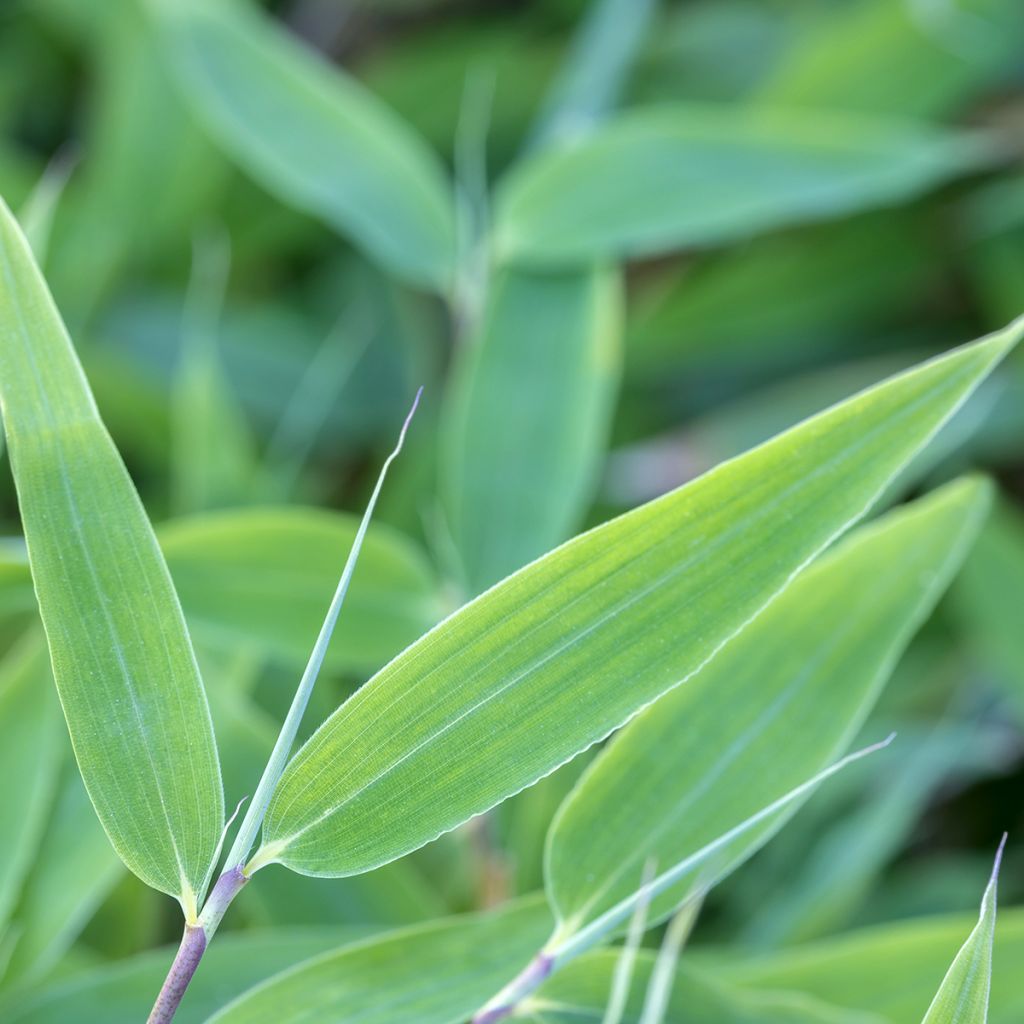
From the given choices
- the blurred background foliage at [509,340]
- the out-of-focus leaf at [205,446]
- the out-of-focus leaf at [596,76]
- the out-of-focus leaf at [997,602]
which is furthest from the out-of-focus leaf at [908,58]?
the out-of-focus leaf at [205,446]

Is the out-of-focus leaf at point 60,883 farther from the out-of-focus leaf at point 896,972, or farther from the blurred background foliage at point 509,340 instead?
the out-of-focus leaf at point 896,972

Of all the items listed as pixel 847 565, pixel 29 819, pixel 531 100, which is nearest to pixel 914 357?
pixel 531 100

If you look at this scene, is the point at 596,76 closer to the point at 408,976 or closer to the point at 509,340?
the point at 509,340

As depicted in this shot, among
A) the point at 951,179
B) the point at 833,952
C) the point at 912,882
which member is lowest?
the point at 912,882

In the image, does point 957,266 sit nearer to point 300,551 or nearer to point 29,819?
point 300,551

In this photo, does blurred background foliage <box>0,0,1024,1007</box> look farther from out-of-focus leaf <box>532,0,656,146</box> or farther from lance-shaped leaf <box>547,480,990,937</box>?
lance-shaped leaf <box>547,480,990,937</box>

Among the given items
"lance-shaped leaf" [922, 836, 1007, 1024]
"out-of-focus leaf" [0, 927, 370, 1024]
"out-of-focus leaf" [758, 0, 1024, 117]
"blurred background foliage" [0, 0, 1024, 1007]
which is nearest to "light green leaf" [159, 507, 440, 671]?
"blurred background foliage" [0, 0, 1024, 1007]
